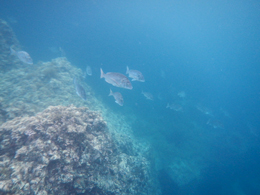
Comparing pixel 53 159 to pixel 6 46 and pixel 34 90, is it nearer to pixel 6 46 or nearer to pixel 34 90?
pixel 34 90

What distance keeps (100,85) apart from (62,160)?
1539 cm

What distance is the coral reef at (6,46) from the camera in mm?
9784

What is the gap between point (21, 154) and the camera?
2805 millimetres

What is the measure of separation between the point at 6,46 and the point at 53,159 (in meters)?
15.1

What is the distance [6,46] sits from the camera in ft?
37.4

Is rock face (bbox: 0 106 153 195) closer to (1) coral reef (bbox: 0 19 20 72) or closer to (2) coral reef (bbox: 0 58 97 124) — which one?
(2) coral reef (bbox: 0 58 97 124)

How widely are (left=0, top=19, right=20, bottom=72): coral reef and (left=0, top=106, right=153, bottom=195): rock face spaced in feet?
32.4

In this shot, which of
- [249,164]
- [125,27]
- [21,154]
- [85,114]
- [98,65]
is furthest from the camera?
[125,27]

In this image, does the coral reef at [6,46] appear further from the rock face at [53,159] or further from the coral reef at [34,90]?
the rock face at [53,159]

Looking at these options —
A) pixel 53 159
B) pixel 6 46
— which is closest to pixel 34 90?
pixel 53 159

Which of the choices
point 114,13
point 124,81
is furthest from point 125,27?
point 124,81

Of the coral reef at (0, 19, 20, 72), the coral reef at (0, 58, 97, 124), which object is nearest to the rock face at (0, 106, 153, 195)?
the coral reef at (0, 58, 97, 124)

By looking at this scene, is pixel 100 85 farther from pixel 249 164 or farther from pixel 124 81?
pixel 249 164

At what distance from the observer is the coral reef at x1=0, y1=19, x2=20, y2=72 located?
978 centimetres
